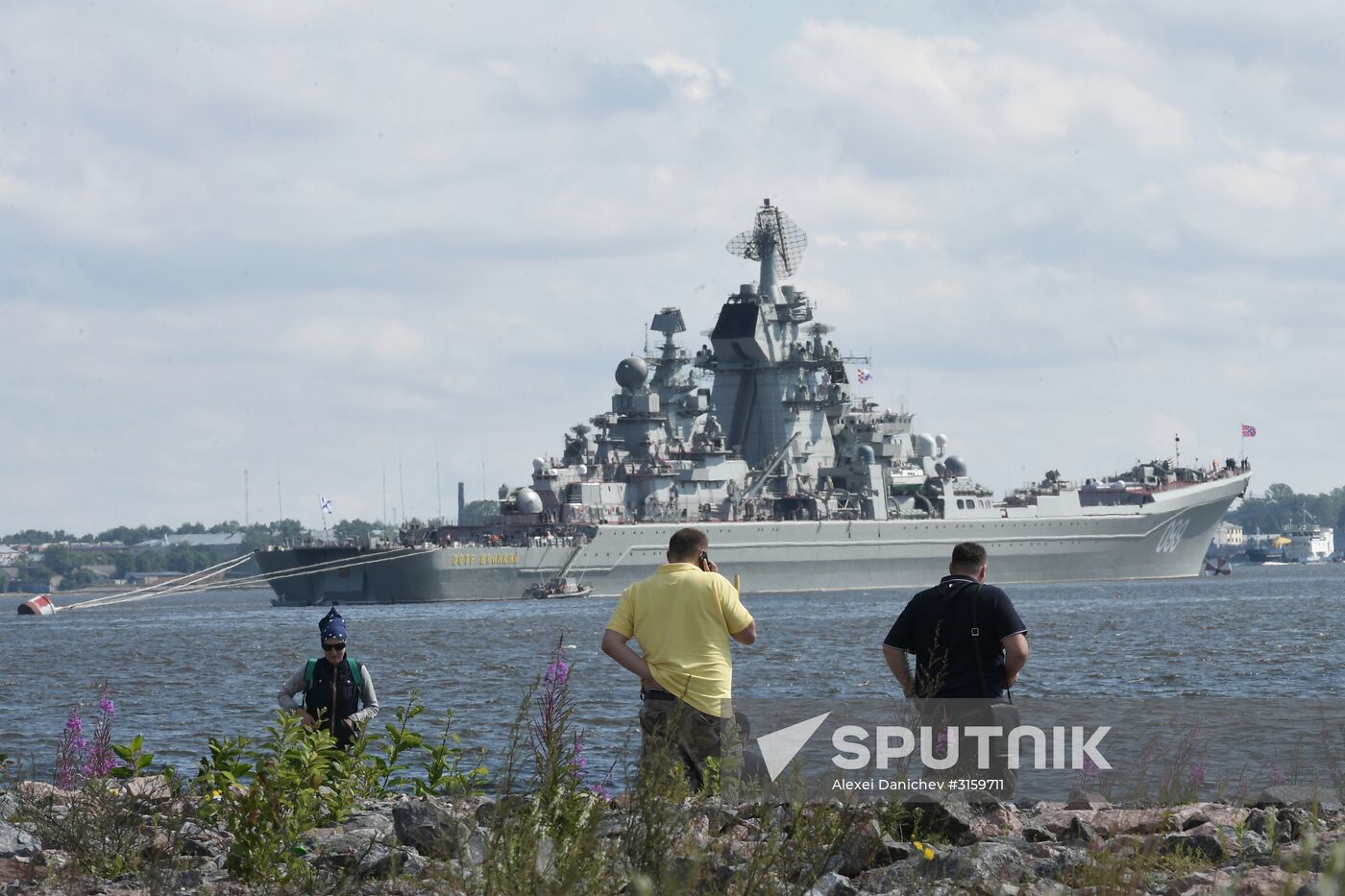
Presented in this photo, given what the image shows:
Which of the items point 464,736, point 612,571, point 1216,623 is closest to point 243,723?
point 464,736

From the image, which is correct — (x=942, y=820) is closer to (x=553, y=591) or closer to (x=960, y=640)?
(x=960, y=640)

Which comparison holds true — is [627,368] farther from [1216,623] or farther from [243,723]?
[243,723]

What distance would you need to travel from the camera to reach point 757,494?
69.1 meters

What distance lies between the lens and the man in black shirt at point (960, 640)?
7.09m

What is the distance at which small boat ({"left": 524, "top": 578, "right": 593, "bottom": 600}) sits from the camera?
61562 mm

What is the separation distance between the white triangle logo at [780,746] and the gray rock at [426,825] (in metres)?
1.90

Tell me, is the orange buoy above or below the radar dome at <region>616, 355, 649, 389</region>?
below

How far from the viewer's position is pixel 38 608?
62.3 meters

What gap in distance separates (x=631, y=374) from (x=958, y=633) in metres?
63.4

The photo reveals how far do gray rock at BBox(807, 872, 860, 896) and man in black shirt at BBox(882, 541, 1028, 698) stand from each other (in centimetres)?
122

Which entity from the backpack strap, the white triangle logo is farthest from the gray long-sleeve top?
the backpack strap

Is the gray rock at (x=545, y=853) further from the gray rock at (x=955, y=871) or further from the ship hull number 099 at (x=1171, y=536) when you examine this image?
the ship hull number 099 at (x=1171, y=536)

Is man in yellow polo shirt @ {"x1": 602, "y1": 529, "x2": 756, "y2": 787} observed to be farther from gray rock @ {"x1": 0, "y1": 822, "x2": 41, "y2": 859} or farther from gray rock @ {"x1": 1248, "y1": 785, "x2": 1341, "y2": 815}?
gray rock @ {"x1": 1248, "y1": 785, "x2": 1341, "y2": 815}

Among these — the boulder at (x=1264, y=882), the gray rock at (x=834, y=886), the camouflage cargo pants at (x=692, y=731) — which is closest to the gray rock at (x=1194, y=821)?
the boulder at (x=1264, y=882)
